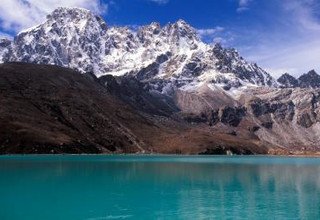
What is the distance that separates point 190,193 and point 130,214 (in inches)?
1034

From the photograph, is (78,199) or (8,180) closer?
(78,199)

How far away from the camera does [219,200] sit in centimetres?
7844

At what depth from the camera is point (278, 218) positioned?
62.3 metres

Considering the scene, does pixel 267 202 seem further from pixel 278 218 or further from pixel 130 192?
pixel 130 192

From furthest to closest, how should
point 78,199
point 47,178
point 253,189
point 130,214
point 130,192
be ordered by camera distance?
point 47,178, point 253,189, point 130,192, point 78,199, point 130,214

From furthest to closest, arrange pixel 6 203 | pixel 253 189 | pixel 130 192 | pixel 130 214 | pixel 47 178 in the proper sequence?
pixel 47 178, pixel 253 189, pixel 130 192, pixel 6 203, pixel 130 214

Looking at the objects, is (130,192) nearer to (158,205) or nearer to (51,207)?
(158,205)

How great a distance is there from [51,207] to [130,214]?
1119 cm

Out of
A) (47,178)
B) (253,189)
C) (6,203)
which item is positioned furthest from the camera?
(47,178)

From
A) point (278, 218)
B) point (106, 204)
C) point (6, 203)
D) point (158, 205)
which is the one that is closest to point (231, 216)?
point (278, 218)

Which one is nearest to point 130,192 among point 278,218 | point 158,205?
point 158,205

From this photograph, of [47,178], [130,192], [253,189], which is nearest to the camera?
[130,192]

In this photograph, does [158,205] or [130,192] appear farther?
[130,192]

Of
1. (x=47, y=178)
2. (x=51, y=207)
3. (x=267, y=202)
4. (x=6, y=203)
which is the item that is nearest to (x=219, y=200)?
(x=267, y=202)
